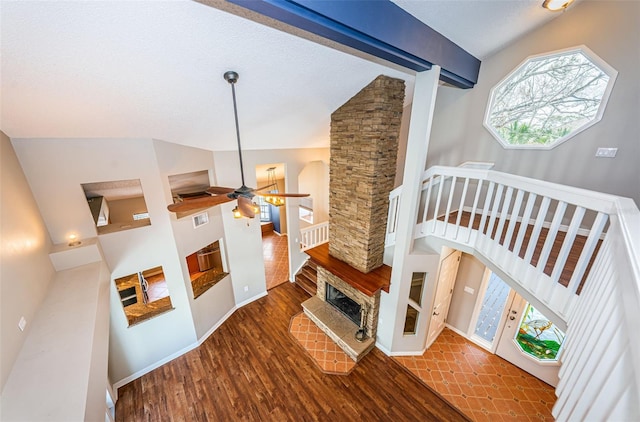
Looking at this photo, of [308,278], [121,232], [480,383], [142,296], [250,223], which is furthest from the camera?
[308,278]

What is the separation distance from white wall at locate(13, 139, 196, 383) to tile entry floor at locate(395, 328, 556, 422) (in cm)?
450

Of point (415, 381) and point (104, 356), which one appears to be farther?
point (415, 381)

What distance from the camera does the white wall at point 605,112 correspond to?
108 inches

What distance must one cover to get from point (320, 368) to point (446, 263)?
304 centimetres

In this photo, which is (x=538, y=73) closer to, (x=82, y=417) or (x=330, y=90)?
(x=330, y=90)

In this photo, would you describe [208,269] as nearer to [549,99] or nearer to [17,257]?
[17,257]

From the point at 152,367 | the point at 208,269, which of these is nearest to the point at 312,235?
the point at 208,269

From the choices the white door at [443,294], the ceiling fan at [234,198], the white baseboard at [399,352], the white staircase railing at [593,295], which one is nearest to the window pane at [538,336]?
the white door at [443,294]

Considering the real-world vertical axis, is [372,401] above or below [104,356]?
below

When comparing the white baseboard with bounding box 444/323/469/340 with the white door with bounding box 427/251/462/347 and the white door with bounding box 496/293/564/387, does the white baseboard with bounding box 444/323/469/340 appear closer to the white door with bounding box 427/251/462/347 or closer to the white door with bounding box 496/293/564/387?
the white door with bounding box 427/251/462/347

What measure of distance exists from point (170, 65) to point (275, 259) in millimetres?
6631

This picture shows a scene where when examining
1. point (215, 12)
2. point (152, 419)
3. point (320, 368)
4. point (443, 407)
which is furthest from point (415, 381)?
point (215, 12)

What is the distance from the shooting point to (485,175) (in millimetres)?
2854

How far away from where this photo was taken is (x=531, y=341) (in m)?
4.17
